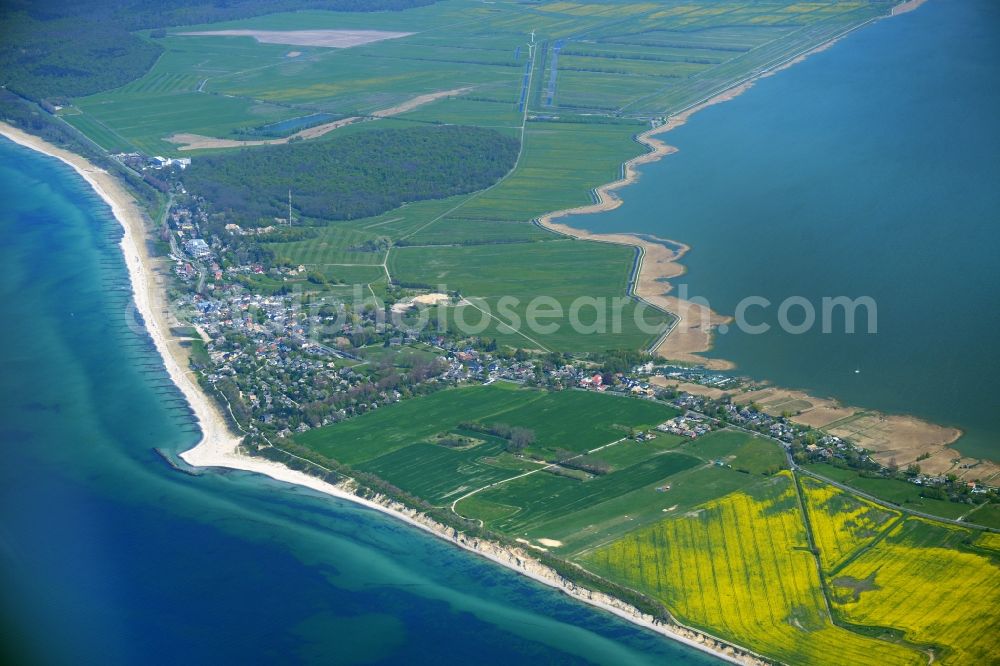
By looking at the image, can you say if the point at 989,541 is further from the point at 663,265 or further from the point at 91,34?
the point at 91,34

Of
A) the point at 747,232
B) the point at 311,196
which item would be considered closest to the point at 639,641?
the point at 747,232

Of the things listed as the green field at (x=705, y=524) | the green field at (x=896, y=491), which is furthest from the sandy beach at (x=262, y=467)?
the green field at (x=896, y=491)

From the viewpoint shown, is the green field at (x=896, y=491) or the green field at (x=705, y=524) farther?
the green field at (x=896, y=491)

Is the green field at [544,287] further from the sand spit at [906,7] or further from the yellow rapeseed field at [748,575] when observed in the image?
the sand spit at [906,7]

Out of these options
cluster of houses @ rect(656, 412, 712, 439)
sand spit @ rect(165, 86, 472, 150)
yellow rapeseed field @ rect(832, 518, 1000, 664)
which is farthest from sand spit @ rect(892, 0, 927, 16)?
yellow rapeseed field @ rect(832, 518, 1000, 664)

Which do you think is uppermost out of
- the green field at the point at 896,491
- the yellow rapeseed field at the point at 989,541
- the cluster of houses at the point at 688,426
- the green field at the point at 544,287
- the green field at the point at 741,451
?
the green field at the point at 544,287

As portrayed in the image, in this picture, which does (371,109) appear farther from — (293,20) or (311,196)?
(293,20)
